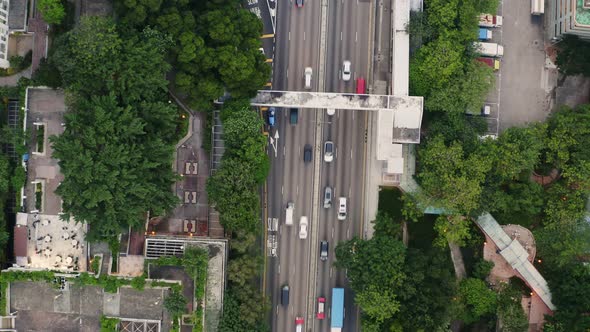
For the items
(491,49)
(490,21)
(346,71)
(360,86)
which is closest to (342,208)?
(360,86)

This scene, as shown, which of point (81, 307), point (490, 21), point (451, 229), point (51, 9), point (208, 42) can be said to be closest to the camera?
point (208, 42)

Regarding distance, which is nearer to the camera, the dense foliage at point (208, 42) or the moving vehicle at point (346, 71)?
the dense foliage at point (208, 42)

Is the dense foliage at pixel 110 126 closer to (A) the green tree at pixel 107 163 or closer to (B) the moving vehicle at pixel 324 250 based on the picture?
(A) the green tree at pixel 107 163

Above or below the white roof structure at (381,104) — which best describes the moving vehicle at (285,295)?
below

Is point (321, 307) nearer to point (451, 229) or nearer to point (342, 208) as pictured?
point (342, 208)

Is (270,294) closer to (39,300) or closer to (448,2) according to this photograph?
(39,300)

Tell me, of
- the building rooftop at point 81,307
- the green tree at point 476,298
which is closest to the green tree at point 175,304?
the building rooftop at point 81,307

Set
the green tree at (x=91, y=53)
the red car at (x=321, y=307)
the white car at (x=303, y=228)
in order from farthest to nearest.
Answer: the red car at (x=321, y=307) < the white car at (x=303, y=228) < the green tree at (x=91, y=53)
